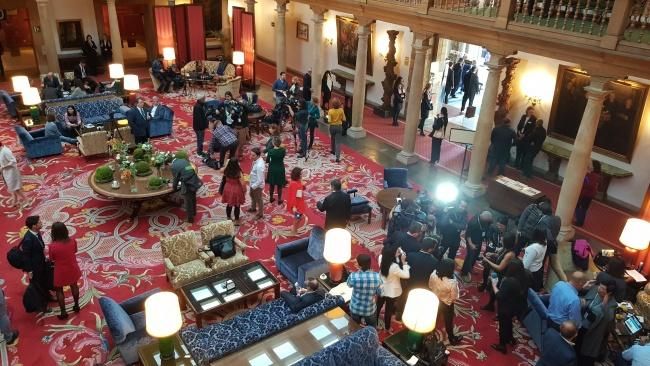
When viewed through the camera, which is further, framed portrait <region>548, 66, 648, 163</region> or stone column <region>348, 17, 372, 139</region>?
stone column <region>348, 17, 372, 139</region>

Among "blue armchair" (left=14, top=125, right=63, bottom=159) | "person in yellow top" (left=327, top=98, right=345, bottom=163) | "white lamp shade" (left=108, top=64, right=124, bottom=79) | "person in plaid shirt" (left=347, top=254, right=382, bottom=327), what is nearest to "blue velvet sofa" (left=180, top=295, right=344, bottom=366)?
"person in plaid shirt" (left=347, top=254, right=382, bottom=327)

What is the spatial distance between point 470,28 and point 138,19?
1853 centimetres

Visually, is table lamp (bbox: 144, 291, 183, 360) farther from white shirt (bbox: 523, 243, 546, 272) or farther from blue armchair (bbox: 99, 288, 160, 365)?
white shirt (bbox: 523, 243, 546, 272)

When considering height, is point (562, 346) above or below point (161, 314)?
below

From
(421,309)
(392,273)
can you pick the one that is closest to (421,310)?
(421,309)

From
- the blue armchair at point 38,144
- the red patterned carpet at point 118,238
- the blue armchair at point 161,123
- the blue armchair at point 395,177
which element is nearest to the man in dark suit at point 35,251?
the red patterned carpet at point 118,238

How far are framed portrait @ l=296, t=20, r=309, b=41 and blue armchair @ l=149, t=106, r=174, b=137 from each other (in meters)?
8.00

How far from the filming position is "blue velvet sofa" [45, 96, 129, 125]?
13.3 metres

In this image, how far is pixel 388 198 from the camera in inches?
389

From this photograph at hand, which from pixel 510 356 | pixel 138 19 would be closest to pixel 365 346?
pixel 510 356

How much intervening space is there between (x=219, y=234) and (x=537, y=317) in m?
4.78

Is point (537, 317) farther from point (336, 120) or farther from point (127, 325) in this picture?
point (336, 120)

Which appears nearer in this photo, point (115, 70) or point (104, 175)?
point (104, 175)

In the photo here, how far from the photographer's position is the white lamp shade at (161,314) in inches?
195
